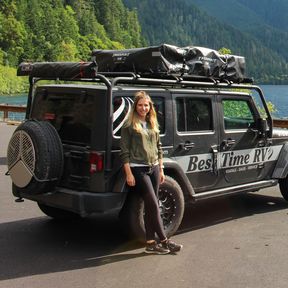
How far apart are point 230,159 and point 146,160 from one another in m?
1.86

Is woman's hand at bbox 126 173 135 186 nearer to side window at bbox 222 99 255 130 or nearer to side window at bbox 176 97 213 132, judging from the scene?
side window at bbox 176 97 213 132

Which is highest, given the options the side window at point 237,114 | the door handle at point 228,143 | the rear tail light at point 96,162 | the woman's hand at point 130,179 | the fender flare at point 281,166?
the side window at point 237,114

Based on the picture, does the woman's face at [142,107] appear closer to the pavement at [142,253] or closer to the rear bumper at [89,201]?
the rear bumper at [89,201]

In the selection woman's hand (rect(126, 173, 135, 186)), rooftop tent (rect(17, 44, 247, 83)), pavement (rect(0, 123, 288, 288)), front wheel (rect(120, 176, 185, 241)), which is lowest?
pavement (rect(0, 123, 288, 288))

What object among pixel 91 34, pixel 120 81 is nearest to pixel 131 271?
pixel 120 81

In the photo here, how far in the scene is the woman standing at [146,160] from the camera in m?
5.42

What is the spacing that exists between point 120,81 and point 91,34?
534ft

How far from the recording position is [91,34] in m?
164

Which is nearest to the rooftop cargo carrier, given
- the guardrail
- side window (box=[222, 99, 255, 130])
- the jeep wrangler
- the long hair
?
the jeep wrangler

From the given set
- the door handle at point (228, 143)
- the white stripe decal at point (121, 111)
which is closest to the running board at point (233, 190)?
the door handle at point (228, 143)

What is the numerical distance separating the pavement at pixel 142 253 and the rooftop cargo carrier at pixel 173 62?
1.93 m

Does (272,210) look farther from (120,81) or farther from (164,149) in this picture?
(120,81)

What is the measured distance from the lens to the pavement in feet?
16.1

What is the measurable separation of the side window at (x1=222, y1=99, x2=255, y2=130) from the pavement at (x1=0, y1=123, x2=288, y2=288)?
125cm
